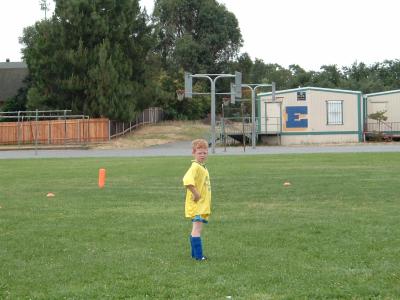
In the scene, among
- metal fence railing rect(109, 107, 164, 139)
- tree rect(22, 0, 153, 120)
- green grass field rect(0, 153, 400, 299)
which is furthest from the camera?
metal fence railing rect(109, 107, 164, 139)

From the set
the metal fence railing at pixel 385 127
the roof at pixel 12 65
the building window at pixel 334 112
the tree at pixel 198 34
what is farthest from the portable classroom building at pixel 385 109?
the roof at pixel 12 65

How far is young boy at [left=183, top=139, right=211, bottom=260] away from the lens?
8008 mm

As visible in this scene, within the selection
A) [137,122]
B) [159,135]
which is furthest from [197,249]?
[137,122]

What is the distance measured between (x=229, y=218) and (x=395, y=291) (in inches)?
214

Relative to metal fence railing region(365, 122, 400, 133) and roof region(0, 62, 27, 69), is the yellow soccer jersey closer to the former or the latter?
metal fence railing region(365, 122, 400, 133)

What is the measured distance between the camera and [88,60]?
54.3 meters

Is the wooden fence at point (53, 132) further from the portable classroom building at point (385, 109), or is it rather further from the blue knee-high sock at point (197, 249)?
the blue knee-high sock at point (197, 249)

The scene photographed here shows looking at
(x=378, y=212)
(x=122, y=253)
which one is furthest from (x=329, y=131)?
(x=122, y=253)

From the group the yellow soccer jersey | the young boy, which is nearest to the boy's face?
the young boy

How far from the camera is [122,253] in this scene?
Result: 8500 mm

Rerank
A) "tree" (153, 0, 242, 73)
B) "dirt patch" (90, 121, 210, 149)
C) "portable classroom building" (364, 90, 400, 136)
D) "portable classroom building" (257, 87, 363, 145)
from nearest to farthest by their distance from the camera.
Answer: "portable classroom building" (257, 87, 363, 145) → "dirt patch" (90, 121, 210, 149) → "portable classroom building" (364, 90, 400, 136) → "tree" (153, 0, 242, 73)

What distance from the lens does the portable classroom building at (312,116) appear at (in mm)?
51656

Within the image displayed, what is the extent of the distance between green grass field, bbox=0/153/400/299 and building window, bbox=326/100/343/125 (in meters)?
34.9

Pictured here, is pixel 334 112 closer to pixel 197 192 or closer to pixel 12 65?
pixel 197 192
